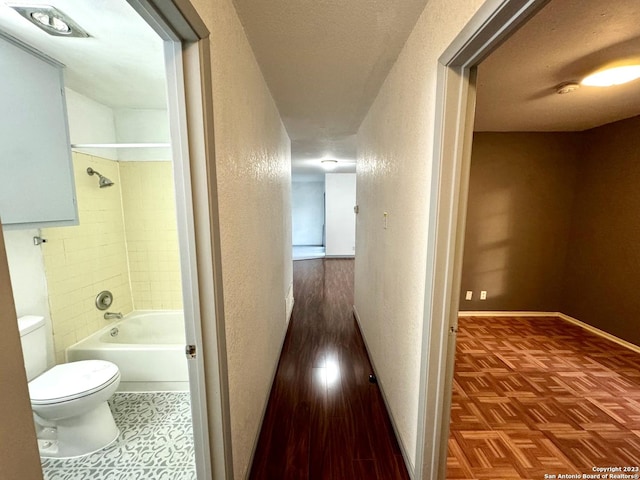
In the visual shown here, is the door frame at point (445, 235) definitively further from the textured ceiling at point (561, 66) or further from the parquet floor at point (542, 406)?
the textured ceiling at point (561, 66)

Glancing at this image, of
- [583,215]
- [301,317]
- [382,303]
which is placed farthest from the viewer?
[301,317]

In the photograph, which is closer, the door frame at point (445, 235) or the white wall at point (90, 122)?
the door frame at point (445, 235)

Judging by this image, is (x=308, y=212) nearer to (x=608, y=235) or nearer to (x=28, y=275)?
(x=608, y=235)

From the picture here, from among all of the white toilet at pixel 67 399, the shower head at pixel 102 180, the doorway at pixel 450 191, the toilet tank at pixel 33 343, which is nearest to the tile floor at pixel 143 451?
the white toilet at pixel 67 399

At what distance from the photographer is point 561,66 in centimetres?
170

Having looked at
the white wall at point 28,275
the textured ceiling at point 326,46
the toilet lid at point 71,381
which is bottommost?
the toilet lid at point 71,381

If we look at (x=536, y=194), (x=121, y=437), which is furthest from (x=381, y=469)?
(x=536, y=194)

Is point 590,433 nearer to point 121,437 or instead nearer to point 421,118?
point 421,118

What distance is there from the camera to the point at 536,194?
323cm

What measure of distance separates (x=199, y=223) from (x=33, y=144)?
1.38 m

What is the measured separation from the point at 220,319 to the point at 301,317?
2.48 m

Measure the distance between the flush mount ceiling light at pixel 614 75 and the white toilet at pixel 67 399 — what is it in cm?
370

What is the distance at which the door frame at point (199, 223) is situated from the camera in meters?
0.85

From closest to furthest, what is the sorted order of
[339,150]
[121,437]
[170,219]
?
[121,437] < [170,219] < [339,150]
